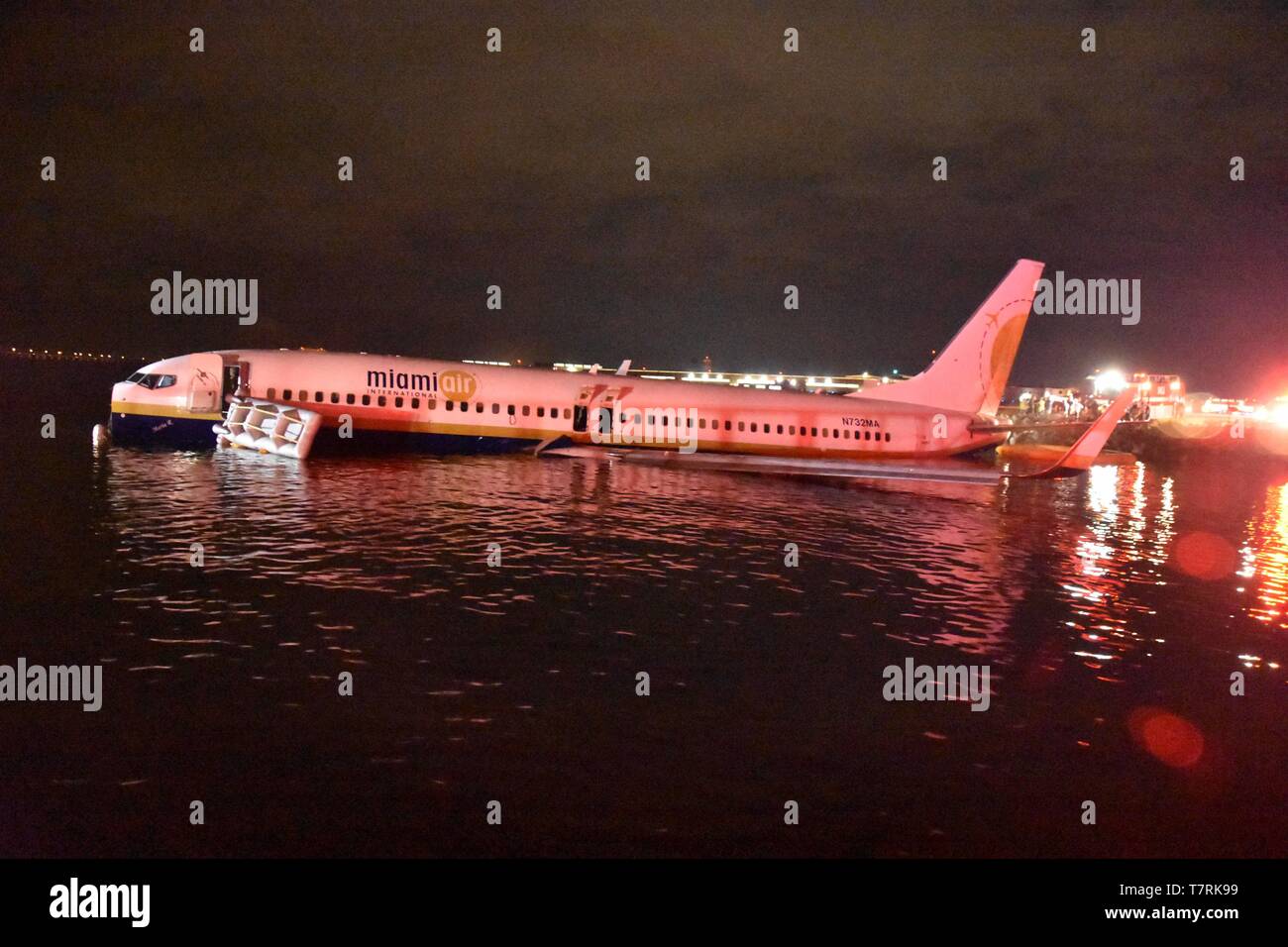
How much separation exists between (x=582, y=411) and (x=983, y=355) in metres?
22.0

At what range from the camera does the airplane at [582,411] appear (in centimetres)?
4275

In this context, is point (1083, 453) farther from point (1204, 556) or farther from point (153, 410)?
point (153, 410)

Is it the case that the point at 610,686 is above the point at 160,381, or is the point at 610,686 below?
below

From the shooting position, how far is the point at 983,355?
4972 cm

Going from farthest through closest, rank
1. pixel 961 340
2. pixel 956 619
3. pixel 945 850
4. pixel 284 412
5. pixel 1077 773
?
pixel 961 340, pixel 284 412, pixel 956 619, pixel 1077 773, pixel 945 850

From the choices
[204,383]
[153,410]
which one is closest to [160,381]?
[153,410]

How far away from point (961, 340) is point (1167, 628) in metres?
31.6

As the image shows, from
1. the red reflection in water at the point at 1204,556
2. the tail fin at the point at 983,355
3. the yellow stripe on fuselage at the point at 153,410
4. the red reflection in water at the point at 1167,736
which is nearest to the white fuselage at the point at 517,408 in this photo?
the yellow stripe on fuselage at the point at 153,410

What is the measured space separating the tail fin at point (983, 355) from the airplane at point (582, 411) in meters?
0.07

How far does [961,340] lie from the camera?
49.6 meters

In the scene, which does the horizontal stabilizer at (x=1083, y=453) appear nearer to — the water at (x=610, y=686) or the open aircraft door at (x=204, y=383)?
the water at (x=610, y=686)

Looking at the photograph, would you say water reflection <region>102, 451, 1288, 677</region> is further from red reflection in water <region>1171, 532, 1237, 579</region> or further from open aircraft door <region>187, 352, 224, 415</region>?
open aircraft door <region>187, 352, 224, 415</region>

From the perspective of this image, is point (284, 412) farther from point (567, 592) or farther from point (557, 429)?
point (567, 592)
